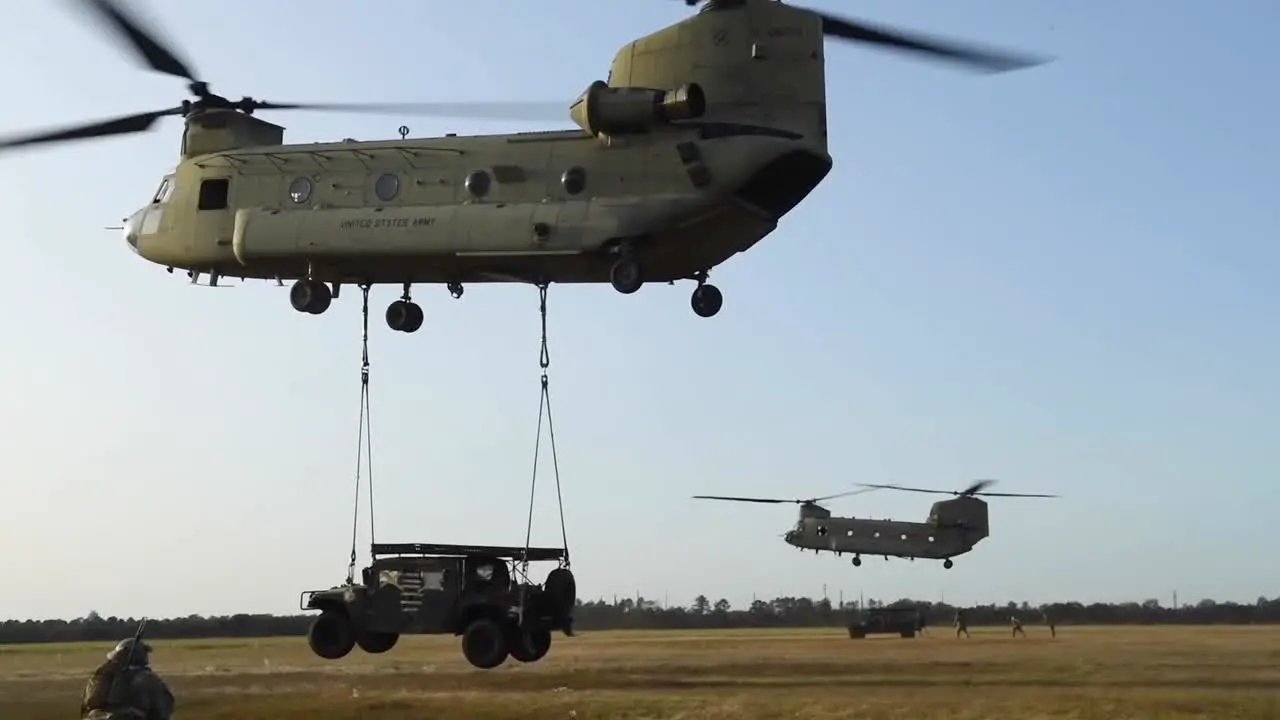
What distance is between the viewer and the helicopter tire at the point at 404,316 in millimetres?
23547

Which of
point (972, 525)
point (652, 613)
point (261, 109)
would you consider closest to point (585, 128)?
point (261, 109)

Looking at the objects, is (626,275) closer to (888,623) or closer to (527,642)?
(527,642)

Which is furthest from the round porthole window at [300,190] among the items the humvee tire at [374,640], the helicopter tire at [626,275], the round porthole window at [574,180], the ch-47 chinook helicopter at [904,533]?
the ch-47 chinook helicopter at [904,533]

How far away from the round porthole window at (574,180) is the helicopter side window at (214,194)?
622 centimetres

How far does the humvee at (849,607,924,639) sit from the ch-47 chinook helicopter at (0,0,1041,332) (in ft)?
192

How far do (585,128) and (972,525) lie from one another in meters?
51.9

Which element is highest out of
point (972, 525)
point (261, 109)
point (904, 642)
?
point (261, 109)

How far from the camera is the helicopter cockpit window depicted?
970 inches

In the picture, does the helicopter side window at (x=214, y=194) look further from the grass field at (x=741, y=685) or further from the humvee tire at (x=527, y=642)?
the grass field at (x=741, y=685)

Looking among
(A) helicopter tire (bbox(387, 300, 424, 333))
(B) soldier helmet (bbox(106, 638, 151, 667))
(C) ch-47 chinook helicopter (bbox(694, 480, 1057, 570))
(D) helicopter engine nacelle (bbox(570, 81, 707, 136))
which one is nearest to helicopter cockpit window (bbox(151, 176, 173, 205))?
(A) helicopter tire (bbox(387, 300, 424, 333))

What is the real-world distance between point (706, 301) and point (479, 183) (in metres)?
3.86

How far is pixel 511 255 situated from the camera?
2097 cm

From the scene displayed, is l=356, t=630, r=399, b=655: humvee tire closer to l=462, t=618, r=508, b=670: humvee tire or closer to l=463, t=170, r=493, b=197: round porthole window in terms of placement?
l=462, t=618, r=508, b=670: humvee tire

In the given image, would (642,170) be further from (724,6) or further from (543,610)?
(543,610)
